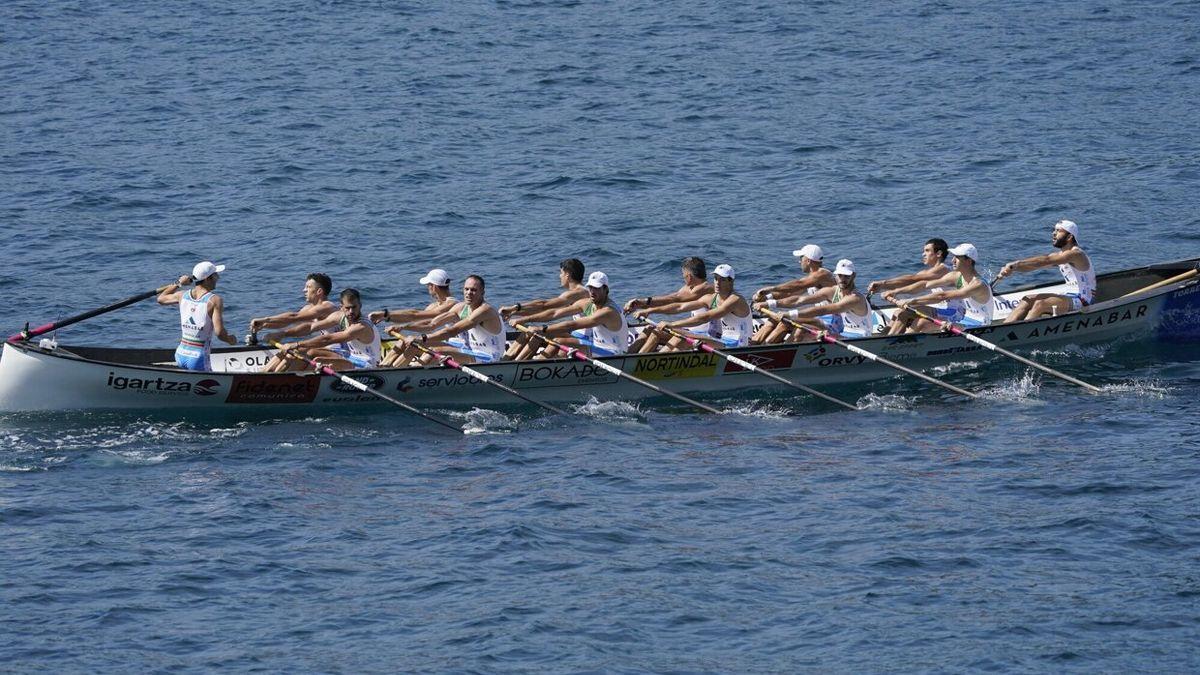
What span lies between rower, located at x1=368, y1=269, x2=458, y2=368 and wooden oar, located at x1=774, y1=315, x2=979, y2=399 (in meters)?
4.99

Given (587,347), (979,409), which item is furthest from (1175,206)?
(587,347)

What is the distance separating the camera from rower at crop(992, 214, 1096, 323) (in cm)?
2895

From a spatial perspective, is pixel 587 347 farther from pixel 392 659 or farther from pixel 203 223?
pixel 203 223

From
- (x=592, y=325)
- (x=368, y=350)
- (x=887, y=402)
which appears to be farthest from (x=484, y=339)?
(x=887, y=402)

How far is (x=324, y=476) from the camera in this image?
23.6 meters

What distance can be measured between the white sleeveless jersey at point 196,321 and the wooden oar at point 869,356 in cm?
838

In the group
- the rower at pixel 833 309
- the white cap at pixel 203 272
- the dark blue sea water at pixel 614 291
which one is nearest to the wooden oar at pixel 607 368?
the dark blue sea water at pixel 614 291

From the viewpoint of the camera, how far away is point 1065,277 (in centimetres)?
2931

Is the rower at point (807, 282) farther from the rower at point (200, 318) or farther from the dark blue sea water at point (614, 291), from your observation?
the rower at point (200, 318)

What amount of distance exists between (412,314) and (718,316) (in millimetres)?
4555

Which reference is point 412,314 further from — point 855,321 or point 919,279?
point 919,279

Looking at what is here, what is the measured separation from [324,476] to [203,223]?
15342 mm

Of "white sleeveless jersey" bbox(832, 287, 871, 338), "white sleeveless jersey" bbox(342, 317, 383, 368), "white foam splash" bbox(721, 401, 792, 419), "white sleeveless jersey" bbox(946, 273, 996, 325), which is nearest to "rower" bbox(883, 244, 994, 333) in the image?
"white sleeveless jersey" bbox(946, 273, 996, 325)

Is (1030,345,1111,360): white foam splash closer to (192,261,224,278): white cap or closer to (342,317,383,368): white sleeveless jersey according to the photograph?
(342,317,383,368): white sleeveless jersey
